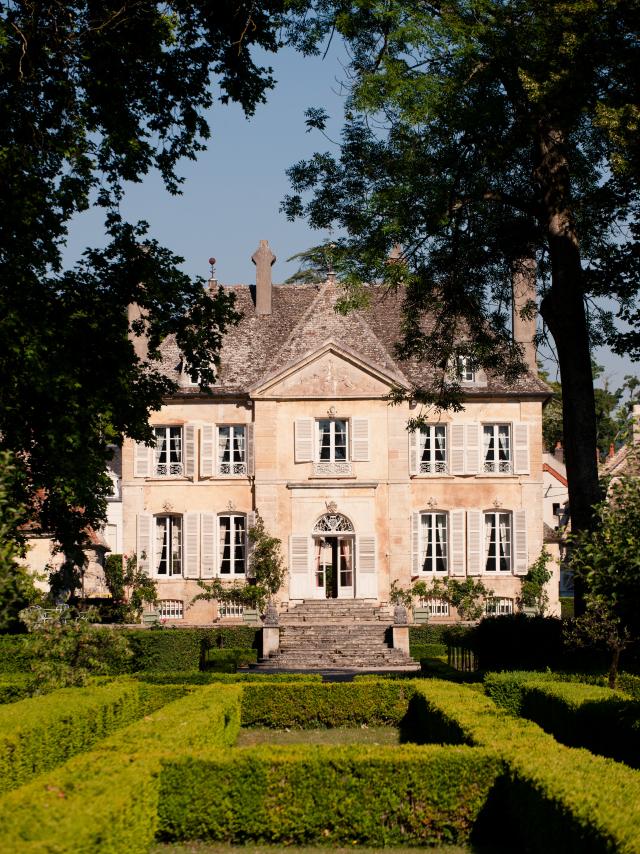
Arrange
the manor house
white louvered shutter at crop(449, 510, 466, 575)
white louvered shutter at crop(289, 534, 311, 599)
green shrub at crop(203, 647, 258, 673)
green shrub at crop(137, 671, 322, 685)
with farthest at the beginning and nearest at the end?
white louvered shutter at crop(449, 510, 466, 575), the manor house, white louvered shutter at crop(289, 534, 311, 599), green shrub at crop(203, 647, 258, 673), green shrub at crop(137, 671, 322, 685)

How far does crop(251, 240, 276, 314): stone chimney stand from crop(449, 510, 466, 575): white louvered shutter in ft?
32.7

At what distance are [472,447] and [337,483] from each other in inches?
181

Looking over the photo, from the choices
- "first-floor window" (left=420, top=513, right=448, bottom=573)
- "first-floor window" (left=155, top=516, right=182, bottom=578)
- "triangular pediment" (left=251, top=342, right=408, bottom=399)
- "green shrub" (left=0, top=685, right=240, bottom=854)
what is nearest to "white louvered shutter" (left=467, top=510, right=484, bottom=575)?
"first-floor window" (left=420, top=513, right=448, bottom=573)

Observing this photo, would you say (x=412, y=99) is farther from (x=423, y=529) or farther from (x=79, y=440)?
(x=423, y=529)

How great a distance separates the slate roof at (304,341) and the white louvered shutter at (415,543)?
4446 millimetres

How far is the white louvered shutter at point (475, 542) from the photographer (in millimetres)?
36469

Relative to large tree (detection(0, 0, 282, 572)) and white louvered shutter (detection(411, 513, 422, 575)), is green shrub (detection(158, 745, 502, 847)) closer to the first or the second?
large tree (detection(0, 0, 282, 572))

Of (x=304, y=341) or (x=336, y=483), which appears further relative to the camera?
(x=304, y=341)

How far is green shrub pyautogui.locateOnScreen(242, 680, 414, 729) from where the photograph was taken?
1888 cm

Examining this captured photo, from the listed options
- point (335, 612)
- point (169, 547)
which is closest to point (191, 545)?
point (169, 547)

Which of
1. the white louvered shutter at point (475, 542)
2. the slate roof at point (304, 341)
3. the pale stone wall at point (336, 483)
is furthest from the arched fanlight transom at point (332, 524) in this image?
the slate roof at point (304, 341)

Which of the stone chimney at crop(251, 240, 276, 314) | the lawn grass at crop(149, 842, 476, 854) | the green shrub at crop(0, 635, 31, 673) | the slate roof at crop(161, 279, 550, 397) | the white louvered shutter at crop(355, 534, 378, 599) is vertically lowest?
the lawn grass at crop(149, 842, 476, 854)

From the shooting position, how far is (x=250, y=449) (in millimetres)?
37000

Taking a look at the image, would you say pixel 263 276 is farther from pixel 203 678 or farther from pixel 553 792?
pixel 553 792
